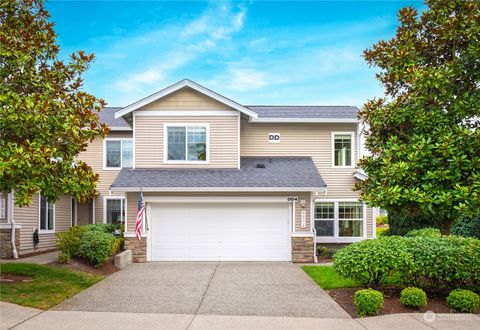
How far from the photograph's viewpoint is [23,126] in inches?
386

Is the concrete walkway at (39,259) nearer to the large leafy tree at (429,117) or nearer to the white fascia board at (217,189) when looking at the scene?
the white fascia board at (217,189)

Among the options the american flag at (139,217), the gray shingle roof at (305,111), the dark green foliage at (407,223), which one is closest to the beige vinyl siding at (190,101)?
the gray shingle roof at (305,111)

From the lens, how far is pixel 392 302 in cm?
984

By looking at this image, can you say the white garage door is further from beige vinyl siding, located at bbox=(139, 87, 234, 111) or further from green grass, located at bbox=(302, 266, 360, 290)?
beige vinyl siding, located at bbox=(139, 87, 234, 111)

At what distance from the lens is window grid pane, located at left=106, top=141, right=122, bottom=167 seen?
74.0ft

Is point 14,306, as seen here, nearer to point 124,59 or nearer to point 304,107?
point 124,59

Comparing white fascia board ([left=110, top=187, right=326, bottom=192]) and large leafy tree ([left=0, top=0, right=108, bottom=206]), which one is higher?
large leafy tree ([left=0, top=0, right=108, bottom=206])

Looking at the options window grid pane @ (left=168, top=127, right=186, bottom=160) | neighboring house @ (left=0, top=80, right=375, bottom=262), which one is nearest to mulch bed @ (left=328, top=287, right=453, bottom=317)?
neighboring house @ (left=0, top=80, right=375, bottom=262)

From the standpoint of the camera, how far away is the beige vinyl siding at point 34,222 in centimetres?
1756

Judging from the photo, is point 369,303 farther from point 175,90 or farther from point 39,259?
point 175,90

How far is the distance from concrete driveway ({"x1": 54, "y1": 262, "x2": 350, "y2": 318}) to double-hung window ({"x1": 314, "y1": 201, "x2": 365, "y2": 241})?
5.41 m

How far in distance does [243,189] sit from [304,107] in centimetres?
823

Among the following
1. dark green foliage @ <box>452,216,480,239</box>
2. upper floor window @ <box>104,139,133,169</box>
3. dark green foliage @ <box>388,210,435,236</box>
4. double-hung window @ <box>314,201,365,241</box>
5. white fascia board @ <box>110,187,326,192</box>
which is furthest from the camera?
upper floor window @ <box>104,139,133,169</box>

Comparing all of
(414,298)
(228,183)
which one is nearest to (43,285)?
(228,183)
